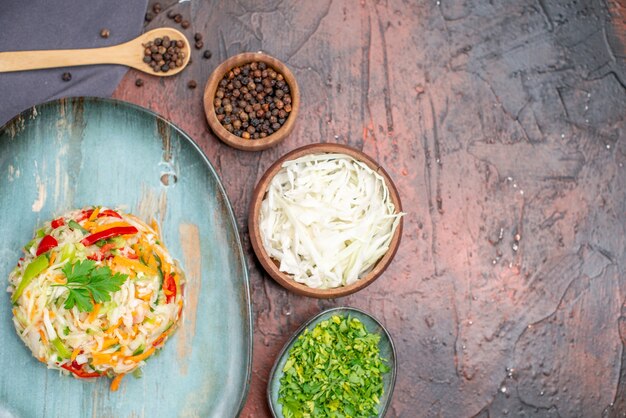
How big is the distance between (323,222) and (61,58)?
180cm

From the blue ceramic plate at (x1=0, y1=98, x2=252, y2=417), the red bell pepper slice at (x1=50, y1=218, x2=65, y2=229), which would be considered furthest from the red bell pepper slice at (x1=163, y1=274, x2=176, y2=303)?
the red bell pepper slice at (x1=50, y1=218, x2=65, y2=229)

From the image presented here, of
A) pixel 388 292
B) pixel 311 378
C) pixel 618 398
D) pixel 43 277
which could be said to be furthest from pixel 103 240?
pixel 618 398

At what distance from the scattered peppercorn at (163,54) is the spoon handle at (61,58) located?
0.11 meters

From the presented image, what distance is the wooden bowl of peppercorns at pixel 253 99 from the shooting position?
12.9ft

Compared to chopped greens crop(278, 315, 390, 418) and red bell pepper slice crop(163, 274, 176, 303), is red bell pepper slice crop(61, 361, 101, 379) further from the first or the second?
chopped greens crop(278, 315, 390, 418)

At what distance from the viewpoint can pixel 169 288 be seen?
11.7ft

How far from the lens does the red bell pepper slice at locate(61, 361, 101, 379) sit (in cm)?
347

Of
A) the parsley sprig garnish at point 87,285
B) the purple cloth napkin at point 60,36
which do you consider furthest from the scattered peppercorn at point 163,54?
the parsley sprig garnish at point 87,285

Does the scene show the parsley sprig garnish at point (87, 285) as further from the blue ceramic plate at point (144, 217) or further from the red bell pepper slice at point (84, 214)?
the blue ceramic plate at point (144, 217)

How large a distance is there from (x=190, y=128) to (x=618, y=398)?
312 centimetres

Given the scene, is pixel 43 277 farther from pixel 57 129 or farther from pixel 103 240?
pixel 57 129

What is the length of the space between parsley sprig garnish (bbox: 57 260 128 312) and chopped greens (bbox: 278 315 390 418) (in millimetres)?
1093

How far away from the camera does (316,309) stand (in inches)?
164

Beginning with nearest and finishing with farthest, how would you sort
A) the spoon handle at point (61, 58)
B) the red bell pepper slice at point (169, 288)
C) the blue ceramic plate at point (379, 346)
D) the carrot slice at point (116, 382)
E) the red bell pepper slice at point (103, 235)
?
1. the red bell pepper slice at point (103, 235)
2. the red bell pepper slice at point (169, 288)
3. the carrot slice at point (116, 382)
4. the blue ceramic plate at point (379, 346)
5. the spoon handle at point (61, 58)
